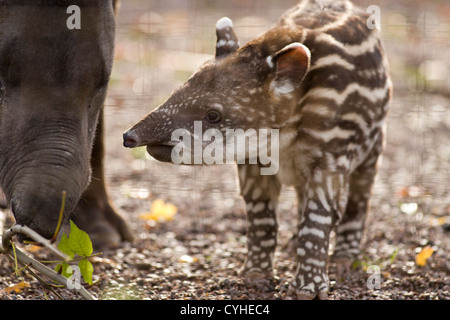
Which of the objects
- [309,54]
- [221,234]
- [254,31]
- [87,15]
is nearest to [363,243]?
[221,234]

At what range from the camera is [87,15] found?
3750 millimetres

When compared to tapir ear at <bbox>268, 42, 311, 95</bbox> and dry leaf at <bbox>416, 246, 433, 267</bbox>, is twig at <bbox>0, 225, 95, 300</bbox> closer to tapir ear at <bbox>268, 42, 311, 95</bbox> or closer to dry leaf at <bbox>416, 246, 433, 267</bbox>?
tapir ear at <bbox>268, 42, 311, 95</bbox>

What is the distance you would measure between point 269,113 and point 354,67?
576 millimetres

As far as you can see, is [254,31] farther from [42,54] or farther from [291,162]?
[42,54]

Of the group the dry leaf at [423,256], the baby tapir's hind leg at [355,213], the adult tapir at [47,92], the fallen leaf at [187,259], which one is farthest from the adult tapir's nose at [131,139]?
the dry leaf at [423,256]

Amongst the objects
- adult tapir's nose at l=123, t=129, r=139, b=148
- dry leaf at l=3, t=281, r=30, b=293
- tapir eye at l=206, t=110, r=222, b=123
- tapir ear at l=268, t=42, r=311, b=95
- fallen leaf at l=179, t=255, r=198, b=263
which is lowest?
fallen leaf at l=179, t=255, r=198, b=263

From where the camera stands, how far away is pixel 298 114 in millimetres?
4215

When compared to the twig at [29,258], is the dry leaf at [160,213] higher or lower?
lower

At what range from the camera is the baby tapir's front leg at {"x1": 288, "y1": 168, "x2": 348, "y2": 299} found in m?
4.18

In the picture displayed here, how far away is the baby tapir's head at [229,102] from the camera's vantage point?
395 centimetres

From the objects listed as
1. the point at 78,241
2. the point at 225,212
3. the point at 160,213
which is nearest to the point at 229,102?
the point at 78,241

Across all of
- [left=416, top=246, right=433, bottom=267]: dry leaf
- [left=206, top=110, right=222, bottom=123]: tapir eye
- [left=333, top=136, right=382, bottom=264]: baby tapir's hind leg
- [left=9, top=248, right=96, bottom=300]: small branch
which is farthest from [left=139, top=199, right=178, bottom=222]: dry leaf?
[left=9, top=248, right=96, bottom=300]: small branch

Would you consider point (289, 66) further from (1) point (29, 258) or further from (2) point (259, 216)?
(1) point (29, 258)

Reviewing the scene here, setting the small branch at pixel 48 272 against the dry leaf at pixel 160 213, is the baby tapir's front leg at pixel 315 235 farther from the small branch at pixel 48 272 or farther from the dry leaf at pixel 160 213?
the dry leaf at pixel 160 213
